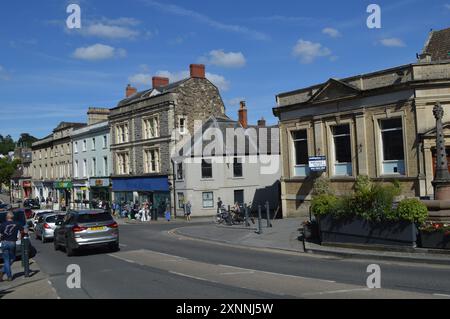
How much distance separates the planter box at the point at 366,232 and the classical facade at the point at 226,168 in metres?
24.4

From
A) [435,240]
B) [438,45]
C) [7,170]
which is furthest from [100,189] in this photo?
[435,240]

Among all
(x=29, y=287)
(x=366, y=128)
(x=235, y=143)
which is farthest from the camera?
(x=235, y=143)

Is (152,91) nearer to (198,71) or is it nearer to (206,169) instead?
(198,71)

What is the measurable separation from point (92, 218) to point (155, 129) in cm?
2814

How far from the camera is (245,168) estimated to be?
44562mm

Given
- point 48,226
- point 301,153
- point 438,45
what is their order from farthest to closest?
point 438,45, point 301,153, point 48,226

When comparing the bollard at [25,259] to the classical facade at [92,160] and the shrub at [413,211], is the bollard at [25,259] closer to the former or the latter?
the shrub at [413,211]

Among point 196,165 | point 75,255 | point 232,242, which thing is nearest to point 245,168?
point 196,165

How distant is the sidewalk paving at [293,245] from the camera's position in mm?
14180

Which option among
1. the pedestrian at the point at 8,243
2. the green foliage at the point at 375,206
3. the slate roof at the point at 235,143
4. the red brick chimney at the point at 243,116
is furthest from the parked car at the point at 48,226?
the red brick chimney at the point at 243,116

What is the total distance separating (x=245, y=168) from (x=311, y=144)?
51.1 feet

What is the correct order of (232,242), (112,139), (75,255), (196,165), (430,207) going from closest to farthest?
(430,207) → (75,255) → (232,242) → (196,165) → (112,139)

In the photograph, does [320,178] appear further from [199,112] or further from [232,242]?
[199,112]

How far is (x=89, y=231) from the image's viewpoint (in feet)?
58.7
